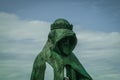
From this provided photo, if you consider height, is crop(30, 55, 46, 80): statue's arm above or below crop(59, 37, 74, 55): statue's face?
below

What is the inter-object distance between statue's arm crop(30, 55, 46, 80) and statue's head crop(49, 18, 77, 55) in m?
0.63

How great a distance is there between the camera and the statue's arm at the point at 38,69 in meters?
18.1

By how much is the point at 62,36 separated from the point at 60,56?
72 centimetres

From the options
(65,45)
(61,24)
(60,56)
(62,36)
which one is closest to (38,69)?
(60,56)

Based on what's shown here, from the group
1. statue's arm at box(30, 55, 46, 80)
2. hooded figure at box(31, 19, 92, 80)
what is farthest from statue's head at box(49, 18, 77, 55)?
statue's arm at box(30, 55, 46, 80)

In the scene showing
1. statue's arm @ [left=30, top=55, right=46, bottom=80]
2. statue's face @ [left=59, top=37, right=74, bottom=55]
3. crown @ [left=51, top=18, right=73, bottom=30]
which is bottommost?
statue's arm @ [left=30, top=55, right=46, bottom=80]

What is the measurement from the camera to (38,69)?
18.2m

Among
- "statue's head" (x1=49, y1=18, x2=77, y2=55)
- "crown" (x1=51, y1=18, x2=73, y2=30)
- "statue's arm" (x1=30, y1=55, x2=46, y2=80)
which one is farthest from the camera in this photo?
"crown" (x1=51, y1=18, x2=73, y2=30)

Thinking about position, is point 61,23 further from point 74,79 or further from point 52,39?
point 74,79

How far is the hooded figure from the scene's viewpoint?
18.2 meters

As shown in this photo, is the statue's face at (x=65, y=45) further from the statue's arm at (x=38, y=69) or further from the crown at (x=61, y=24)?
the statue's arm at (x=38, y=69)

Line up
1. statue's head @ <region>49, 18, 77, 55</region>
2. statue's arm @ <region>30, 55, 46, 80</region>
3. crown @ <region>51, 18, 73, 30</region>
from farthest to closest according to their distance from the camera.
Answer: crown @ <region>51, 18, 73, 30</region> < statue's head @ <region>49, 18, 77, 55</region> < statue's arm @ <region>30, 55, 46, 80</region>

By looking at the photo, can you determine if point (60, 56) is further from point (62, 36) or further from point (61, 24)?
point (61, 24)

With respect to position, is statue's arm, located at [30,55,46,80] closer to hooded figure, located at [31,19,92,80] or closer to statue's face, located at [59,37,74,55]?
hooded figure, located at [31,19,92,80]
